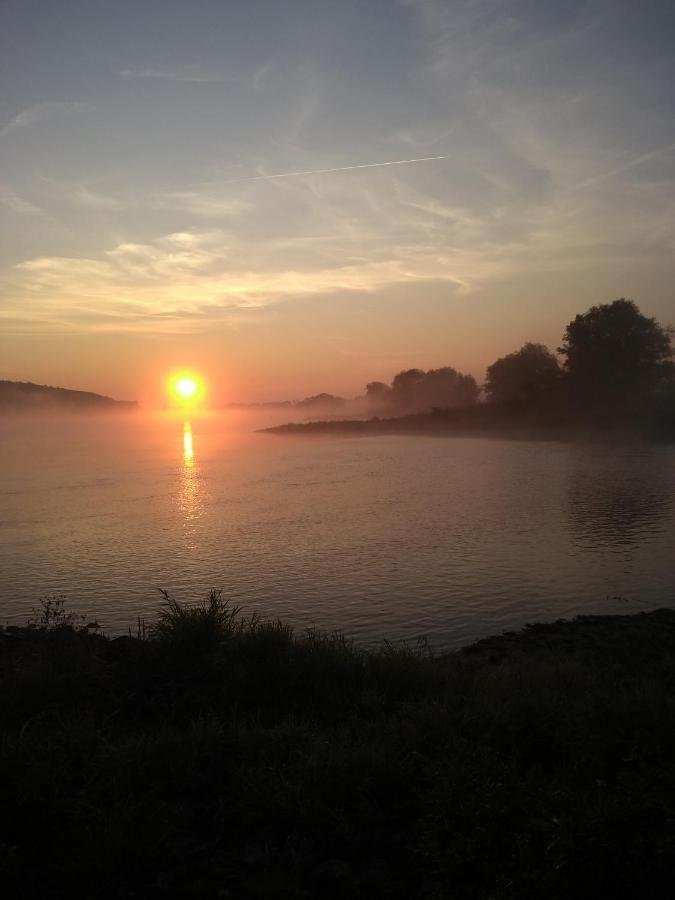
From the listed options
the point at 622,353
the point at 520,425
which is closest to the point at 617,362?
the point at 622,353

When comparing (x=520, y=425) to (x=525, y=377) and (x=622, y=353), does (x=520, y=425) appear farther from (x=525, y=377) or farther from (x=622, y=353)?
(x=622, y=353)

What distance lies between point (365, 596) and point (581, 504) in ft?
87.0

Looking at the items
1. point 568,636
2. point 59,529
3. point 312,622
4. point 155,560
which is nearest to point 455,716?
point 568,636

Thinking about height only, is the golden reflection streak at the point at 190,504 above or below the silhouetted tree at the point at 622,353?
below

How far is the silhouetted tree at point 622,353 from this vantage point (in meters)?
→ 106

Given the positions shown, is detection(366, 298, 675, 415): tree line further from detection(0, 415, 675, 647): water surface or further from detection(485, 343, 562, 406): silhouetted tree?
detection(0, 415, 675, 647): water surface

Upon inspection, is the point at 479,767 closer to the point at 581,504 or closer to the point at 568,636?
the point at 568,636

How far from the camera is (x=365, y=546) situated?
3262 centimetres

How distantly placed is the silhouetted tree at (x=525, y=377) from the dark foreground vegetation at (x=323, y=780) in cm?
12868

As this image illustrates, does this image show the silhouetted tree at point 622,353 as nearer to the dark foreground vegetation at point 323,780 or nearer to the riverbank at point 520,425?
the riverbank at point 520,425

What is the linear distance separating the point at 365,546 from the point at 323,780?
2495 centimetres

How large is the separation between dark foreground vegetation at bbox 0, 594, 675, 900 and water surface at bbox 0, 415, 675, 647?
7941 mm

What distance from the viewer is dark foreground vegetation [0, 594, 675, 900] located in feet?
20.8

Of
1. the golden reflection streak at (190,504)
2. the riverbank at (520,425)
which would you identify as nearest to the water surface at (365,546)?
the golden reflection streak at (190,504)
